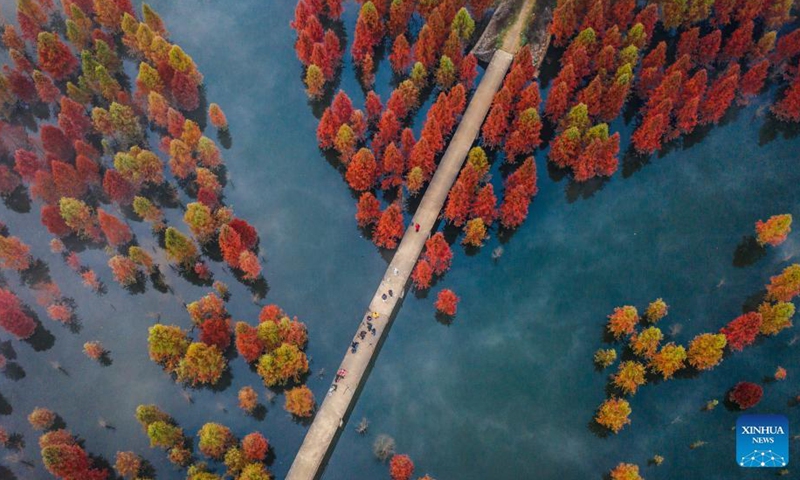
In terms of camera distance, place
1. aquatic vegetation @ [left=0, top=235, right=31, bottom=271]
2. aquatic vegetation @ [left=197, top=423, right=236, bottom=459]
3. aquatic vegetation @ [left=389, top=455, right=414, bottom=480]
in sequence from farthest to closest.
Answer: aquatic vegetation @ [left=0, top=235, right=31, bottom=271] < aquatic vegetation @ [left=389, top=455, right=414, bottom=480] < aquatic vegetation @ [left=197, top=423, right=236, bottom=459]

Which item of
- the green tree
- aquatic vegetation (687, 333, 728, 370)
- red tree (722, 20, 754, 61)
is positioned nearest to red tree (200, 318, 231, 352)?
the green tree

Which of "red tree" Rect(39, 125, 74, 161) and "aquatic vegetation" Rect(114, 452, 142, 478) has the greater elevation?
"red tree" Rect(39, 125, 74, 161)

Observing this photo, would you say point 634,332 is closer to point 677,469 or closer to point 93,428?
point 677,469

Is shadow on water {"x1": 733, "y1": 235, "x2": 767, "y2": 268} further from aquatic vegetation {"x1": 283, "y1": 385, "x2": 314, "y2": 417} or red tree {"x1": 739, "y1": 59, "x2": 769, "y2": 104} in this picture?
aquatic vegetation {"x1": 283, "y1": 385, "x2": 314, "y2": 417}

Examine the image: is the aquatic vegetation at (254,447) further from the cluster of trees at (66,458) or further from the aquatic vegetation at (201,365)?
the cluster of trees at (66,458)

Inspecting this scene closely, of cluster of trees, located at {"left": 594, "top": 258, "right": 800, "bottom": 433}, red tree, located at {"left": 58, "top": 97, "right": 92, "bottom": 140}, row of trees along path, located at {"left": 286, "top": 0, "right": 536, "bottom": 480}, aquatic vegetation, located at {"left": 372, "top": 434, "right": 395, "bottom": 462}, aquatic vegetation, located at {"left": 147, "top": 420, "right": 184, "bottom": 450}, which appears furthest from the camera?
red tree, located at {"left": 58, "top": 97, "right": 92, "bottom": 140}

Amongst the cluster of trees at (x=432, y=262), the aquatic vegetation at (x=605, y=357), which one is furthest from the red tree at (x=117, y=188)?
the aquatic vegetation at (x=605, y=357)

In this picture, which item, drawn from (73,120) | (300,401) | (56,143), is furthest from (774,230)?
(56,143)
